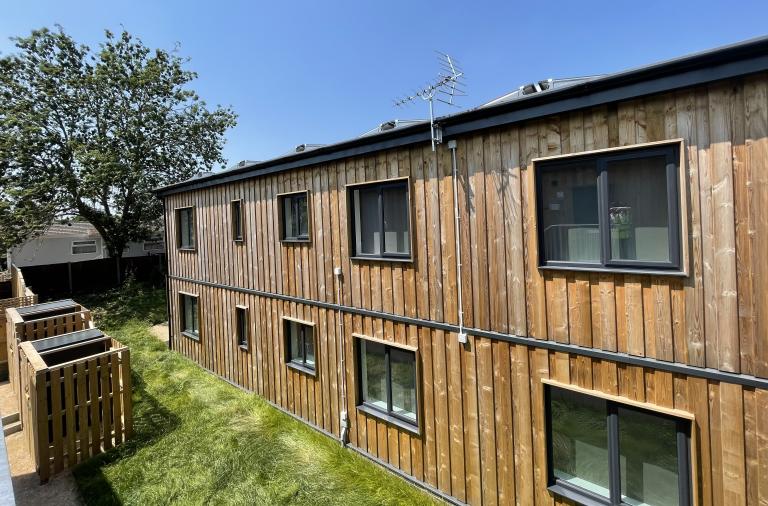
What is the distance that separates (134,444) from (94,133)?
2037 cm

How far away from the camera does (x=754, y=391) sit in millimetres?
3348

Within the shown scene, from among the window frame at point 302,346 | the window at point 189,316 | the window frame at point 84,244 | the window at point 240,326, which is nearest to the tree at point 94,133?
the window frame at point 84,244

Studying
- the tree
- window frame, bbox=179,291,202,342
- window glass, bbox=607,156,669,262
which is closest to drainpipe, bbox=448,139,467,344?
window glass, bbox=607,156,669,262

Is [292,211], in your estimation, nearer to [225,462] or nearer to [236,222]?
[236,222]

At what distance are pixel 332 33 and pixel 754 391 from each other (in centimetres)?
1209

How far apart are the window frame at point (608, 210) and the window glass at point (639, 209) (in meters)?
0.05

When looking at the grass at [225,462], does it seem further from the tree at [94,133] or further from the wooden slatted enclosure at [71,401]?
the tree at [94,133]

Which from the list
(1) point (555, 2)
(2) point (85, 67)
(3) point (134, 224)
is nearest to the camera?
(1) point (555, 2)

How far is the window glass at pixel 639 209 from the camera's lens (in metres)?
3.77

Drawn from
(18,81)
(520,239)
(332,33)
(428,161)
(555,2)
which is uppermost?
(18,81)

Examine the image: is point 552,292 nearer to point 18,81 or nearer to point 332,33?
point 332,33

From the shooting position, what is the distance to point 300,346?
8312mm

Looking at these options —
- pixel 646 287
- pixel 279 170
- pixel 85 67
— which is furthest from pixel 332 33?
pixel 85 67

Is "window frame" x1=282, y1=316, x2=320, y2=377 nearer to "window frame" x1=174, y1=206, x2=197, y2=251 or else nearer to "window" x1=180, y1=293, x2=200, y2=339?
"window" x1=180, y1=293, x2=200, y2=339
